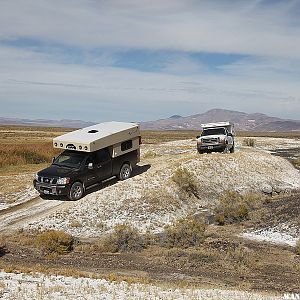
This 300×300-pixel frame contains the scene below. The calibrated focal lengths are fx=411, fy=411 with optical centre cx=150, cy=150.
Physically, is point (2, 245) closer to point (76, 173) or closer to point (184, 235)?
point (76, 173)

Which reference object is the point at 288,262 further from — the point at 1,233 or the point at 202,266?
the point at 1,233

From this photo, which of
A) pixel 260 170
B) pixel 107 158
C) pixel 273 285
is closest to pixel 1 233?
pixel 107 158

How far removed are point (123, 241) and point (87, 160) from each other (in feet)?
16.9

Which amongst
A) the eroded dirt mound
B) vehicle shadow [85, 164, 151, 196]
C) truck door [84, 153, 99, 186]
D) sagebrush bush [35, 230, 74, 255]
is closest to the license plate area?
the eroded dirt mound

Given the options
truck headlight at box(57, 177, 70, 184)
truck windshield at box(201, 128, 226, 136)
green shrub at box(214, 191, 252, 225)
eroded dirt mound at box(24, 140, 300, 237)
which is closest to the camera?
eroded dirt mound at box(24, 140, 300, 237)

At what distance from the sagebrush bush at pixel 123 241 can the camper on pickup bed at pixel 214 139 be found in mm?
13717

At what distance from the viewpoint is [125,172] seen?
22094 mm

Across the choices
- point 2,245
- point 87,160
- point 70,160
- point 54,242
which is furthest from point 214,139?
point 2,245

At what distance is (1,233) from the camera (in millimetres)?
16266

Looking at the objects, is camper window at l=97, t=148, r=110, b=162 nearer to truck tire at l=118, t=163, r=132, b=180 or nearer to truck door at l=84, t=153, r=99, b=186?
truck door at l=84, t=153, r=99, b=186

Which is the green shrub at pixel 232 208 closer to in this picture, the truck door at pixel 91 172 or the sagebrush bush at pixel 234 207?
the sagebrush bush at pixel 234 207

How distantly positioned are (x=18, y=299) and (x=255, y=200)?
15794 millimetres

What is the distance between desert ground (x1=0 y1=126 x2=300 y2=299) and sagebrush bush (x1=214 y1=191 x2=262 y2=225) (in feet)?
0.22

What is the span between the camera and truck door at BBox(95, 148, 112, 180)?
20016 mm
